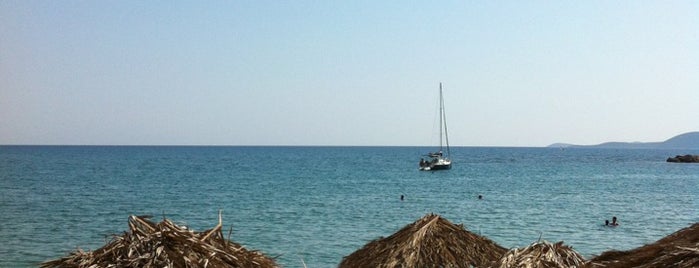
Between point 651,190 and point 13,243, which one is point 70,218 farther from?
point 651,190

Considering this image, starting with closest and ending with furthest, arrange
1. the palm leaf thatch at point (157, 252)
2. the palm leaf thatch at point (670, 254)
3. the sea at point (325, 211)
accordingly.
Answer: the palm leaf thatch at point (670, 254), the palm leaf thatch at point (157, 252), the sea at point (325, 211)

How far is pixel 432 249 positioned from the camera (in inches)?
375

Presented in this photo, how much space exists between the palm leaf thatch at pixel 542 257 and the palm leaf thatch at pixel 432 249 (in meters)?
1.36

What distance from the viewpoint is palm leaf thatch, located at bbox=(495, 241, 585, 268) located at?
7508 mm

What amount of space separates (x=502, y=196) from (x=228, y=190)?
67.0 feet

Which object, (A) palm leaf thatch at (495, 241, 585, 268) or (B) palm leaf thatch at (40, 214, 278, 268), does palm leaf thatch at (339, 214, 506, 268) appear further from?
(B) palm leaf thatch at (40, 214, 278, 268)

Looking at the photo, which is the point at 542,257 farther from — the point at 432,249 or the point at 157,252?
the point at 157,252

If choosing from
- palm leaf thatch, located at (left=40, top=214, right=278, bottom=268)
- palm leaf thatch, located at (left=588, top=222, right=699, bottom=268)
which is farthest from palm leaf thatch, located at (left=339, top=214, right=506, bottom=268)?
palm leaf thatch, located at (left=588, top=222, right=699, bottom=268)

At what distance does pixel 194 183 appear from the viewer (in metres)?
57.6

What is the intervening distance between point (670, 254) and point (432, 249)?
224 inches

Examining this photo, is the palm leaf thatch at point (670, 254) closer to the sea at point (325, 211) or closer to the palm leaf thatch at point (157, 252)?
the palm leaf thatch at point (157, 252)

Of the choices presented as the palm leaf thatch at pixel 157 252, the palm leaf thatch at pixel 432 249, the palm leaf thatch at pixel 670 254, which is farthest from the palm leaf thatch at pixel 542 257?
the palm leaf thatch at pixel 157 252

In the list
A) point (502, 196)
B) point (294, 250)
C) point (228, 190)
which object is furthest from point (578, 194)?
point (294, 250)

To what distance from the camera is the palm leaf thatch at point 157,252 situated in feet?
18.0
